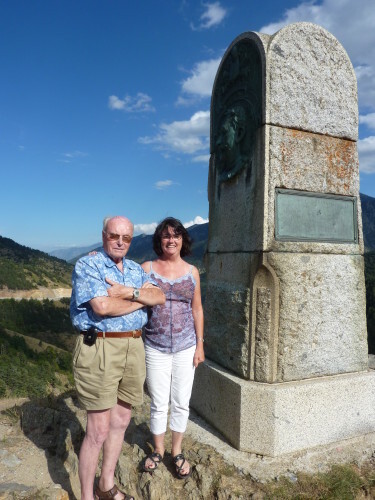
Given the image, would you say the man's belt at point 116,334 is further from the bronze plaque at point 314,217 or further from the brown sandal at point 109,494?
the bronze plaque at point 314,217

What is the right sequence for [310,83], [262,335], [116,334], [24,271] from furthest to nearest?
[24,271], [310,83], [262,335], [116,334]

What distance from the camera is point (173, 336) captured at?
100 inches

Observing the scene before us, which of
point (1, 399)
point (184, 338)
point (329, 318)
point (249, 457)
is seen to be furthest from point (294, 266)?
point (1, 399)

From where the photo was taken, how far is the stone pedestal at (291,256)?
300 cm

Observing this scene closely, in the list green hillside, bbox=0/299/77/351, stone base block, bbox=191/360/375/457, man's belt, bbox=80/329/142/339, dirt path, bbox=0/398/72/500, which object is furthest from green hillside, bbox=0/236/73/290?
man's belt, bbox=80/329/142/339

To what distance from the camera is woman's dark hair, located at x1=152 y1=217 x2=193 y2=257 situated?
8.64 ft

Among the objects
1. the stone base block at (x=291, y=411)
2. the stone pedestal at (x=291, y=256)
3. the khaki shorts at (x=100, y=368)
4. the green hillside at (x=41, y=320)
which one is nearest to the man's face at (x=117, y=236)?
the khaki shorts at (x=100, y=368)

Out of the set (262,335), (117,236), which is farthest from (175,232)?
(262,335)

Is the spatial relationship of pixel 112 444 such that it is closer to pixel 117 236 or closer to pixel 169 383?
pixel 169 383

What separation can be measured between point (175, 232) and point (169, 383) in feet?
3.65

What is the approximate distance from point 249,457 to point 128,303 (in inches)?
70.8

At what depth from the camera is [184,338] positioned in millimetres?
2596

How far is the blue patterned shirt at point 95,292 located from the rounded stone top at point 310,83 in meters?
1.89

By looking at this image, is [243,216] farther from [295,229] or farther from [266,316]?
[266,316]
